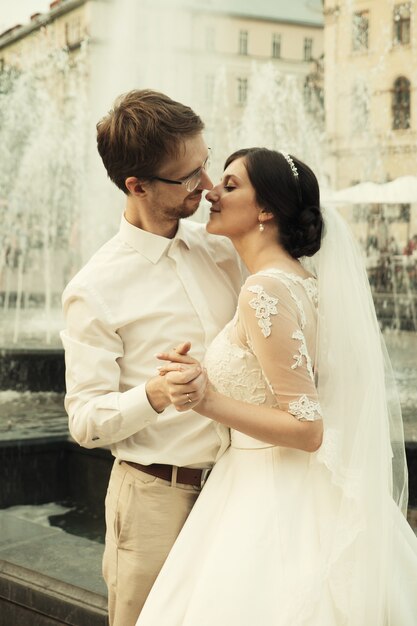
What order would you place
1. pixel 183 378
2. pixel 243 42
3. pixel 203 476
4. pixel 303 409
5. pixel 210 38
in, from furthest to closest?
pixel 243 42, pixel 210 38, pixel 203 476, pixel 303 409, pixel 183 378

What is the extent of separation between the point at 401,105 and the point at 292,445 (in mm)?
20492

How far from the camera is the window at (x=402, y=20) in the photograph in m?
20.5

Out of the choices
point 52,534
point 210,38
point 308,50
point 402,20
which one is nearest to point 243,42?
point 308,50

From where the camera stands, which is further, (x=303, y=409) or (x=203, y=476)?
(x=203, y=476)

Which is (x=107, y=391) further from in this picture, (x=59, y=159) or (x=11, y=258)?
(x=11, y=258)

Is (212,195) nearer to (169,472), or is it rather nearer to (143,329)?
(143,329)

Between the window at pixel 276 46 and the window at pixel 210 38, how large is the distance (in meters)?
6.46

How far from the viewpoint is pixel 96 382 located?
2.24 m

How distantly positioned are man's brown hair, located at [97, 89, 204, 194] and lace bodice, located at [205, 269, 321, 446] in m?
0.42

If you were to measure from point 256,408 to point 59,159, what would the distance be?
14279 millimetres

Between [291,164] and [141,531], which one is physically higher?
[291,164]

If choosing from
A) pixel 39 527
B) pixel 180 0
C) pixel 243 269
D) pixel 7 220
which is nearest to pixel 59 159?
pixel 7 220

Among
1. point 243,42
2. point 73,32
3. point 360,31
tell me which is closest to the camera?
point 73,32

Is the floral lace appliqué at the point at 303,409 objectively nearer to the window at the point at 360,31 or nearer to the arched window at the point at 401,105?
the arched window at the point at 401,105
